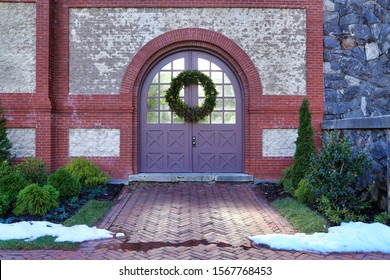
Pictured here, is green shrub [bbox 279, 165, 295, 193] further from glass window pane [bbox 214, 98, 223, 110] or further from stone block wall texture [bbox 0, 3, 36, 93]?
stone block wall texture [bbox 0, 3, 36, 93]

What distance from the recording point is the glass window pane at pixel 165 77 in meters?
10.5

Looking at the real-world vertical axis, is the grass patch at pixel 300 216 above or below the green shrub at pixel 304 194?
below

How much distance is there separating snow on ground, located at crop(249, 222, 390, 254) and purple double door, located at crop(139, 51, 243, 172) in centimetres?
499

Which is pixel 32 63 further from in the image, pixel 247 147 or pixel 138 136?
pixel 247 147

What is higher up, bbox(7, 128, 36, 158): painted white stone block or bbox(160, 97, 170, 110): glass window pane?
bbox(160, 97, 170, 110): glass window pane

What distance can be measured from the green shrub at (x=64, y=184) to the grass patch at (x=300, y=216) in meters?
4.09

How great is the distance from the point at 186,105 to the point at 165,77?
3.28 feet

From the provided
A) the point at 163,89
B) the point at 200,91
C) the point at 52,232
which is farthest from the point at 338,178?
the point at 163,89

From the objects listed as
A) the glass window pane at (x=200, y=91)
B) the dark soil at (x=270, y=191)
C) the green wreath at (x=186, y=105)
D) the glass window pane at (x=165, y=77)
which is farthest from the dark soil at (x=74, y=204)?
the dark soil at (x=270, y=191)

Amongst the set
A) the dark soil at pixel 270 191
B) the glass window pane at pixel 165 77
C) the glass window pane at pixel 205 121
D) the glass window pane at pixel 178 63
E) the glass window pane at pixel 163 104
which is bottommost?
the dark soil at pixel 270 191

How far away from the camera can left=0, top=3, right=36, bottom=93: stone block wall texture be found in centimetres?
985

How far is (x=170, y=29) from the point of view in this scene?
10.2 metres

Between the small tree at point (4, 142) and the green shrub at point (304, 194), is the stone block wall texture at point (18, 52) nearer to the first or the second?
the small tree at point (4, 142)

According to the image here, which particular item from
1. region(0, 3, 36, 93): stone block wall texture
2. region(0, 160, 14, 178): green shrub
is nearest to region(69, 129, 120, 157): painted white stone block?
region(0, 3, 36, 93): stone block wall texture
